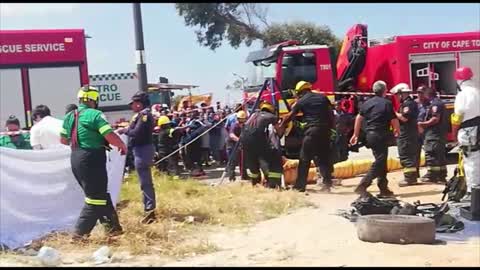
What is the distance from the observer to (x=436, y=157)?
10.6m

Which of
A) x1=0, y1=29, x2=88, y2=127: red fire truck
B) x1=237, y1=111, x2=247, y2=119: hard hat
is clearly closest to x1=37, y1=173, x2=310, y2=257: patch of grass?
x1=237, y1=111, x2=247, y2=119: hard hat

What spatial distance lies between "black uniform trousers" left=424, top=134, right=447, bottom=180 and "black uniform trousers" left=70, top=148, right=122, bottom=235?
5835mm

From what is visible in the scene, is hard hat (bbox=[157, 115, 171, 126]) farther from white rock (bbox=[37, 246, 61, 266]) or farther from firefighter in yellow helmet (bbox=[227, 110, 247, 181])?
white rock (bbox=[37, 246, 61, 266])

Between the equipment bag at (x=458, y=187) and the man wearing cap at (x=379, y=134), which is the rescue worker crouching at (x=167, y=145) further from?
the equipment bag at (x=458, y=187)

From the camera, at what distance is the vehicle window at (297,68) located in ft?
49.4

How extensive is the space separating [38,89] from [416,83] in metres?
8.42

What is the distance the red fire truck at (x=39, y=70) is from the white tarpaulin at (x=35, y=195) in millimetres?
4917

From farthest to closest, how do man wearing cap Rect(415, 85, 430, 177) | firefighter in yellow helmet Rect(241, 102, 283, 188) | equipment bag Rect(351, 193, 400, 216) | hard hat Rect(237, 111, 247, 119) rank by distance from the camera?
hard hat Rect(237, 111, 247, 119) → man wearing cap Rect(415, 85, 430, 177) → firefighter in yellow helmet Rect(241, 102, 283, 188) → equipment bag Rect(351, 193, 400, 216)

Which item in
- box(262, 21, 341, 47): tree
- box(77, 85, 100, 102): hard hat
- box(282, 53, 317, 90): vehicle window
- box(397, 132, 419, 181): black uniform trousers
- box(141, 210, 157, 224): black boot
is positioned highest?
box(262, 21, 341, 47): tree

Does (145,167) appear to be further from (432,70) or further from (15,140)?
(432,70)

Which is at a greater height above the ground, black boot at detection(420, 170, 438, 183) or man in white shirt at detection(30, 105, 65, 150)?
man in white shirt at detection(30, 105, 65, 150)

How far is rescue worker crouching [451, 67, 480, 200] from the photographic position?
7.59m

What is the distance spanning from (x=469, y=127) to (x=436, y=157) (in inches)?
120

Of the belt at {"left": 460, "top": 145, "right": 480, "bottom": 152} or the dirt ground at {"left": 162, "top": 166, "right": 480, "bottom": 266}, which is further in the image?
the belt at {"left": 460, "top": 145, "right": 480, "bottom": 152}
